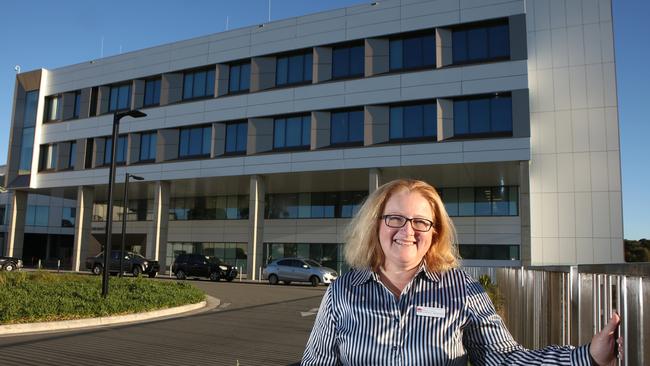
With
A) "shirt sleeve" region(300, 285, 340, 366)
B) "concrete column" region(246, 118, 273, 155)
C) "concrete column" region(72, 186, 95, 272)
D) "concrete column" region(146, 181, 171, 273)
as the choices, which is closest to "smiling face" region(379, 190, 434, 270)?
"shirt sleeve" region(300, 285, 340, 366)

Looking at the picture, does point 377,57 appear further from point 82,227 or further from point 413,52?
point 82,227

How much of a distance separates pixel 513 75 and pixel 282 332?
21240 mm

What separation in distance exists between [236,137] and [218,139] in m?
1.31

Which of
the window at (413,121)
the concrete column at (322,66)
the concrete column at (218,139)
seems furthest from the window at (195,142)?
the window at (413,121)

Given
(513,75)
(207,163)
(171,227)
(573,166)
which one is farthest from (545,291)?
(171,227)

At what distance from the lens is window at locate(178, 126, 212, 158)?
37219 mm

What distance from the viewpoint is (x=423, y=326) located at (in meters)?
2.35

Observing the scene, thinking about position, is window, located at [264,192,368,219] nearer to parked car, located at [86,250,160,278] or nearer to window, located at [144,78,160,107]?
parked car, located at [86,250,160,278]

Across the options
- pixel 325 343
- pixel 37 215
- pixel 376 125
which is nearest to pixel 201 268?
pixel 376 125

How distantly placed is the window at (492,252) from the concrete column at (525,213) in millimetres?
3408

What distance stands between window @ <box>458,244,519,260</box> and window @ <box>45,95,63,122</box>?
107 ft

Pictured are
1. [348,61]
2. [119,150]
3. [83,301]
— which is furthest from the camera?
[119,150]

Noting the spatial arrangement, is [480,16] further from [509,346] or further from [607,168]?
[509,346]

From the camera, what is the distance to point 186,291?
1775cm
